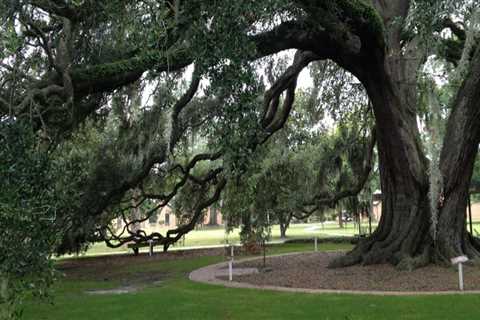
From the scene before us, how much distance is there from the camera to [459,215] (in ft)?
41.9

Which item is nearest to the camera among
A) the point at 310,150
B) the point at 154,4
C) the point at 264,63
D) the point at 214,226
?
the point at 154,4

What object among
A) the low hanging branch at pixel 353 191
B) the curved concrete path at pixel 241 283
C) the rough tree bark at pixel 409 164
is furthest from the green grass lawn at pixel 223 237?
the rough tree bark at pixel 409 164

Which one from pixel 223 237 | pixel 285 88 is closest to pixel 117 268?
pixel 285 88

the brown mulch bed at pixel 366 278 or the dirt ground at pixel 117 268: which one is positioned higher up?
the brown mulch bed at pixel 366 278

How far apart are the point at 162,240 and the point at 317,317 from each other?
52.9ft

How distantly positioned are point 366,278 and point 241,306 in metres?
3.68

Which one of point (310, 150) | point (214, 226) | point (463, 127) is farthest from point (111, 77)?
point (214, 226)

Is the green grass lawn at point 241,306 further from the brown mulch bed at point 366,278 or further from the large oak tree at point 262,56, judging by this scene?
the large oak tree at point 262,56

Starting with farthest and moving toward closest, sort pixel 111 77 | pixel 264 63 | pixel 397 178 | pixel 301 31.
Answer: pixel 264 63
pixel 397 178
pixel 301 31
pixel 111 77

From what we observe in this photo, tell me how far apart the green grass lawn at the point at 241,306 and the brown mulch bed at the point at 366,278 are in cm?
108

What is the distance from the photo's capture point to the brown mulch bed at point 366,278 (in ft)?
34.5

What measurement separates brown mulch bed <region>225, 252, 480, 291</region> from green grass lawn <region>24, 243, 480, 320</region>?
1.08m

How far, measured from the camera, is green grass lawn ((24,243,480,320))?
8.10 metres

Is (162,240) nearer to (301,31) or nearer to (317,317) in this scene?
(301,31)
